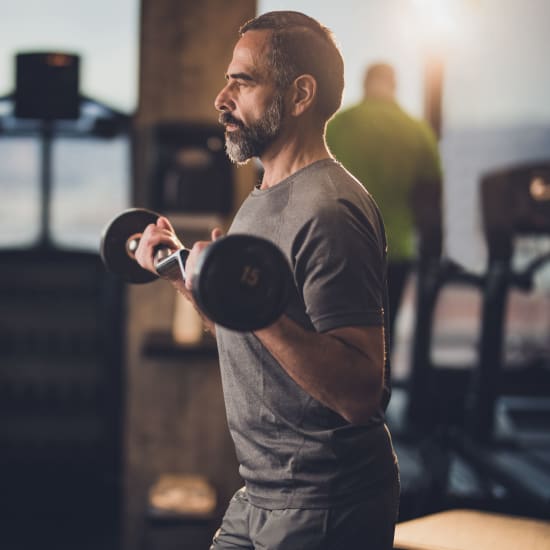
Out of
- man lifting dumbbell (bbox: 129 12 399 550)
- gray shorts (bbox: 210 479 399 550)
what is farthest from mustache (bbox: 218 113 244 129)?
gray shorts (bbox: 210 479 399 550)

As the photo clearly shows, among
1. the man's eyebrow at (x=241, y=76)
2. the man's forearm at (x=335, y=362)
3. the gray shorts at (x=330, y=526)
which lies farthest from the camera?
the man's eyebrow at (x=241, y=76)

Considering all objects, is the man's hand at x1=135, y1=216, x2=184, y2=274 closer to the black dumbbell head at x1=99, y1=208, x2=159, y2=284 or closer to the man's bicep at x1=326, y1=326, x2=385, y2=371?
the black dumbbell head at x1=99, y1=208, x2=159, y2=284

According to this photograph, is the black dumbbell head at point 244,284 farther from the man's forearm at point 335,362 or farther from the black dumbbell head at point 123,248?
the black dumbbell head at point 123,248

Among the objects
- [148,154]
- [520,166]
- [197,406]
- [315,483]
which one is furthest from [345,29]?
[315,483]

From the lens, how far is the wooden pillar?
307 cm

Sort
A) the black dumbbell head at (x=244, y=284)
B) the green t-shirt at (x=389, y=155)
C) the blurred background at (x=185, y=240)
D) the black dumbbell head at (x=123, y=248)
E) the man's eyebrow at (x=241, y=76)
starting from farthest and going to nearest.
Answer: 1. the green t-shirt at (x=389, y=155)
2. the blurred background at (x=185, y=240)
3. the black dumbbell head at (x=123, y=248)
4. the man's eyebrow at (x=241, y=76)
5. the black dumbbell head at (x=244, y=284)

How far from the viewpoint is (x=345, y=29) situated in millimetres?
3936

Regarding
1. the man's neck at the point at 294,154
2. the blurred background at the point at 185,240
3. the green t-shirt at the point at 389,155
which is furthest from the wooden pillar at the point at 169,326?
the man's neck at the point at 294,154

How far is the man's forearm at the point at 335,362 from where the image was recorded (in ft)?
3.76

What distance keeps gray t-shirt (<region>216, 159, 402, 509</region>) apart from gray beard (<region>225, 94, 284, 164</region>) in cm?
8

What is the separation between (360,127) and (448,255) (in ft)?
3.65

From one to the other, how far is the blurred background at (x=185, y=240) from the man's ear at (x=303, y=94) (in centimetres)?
167

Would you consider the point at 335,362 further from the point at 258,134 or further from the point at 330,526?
the point at 258,134

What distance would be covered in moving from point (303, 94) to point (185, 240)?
70.4 inches
